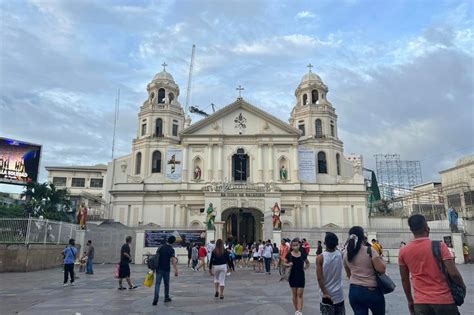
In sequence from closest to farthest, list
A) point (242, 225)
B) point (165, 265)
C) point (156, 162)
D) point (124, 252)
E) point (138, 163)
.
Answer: point (165, 265) → point (124, 252) → point (242, 225) → point (156, 162) → point (138, 163)

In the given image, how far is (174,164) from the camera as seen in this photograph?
42.6 metres

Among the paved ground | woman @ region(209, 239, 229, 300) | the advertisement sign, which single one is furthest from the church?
woman @ region(209, 239, 229, 300)

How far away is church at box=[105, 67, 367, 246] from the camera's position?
4066 centimetres

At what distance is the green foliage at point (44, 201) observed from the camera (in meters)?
40.7

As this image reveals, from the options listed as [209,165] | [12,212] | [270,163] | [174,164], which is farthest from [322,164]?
[12,212]

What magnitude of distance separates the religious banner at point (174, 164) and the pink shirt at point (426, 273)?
1533 inches

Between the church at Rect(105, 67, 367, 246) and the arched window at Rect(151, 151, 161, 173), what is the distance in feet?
0.37

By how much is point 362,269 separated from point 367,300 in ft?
1.23

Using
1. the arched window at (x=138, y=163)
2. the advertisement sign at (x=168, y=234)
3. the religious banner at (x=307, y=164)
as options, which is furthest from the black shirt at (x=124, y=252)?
the arched window at (x=138, y=163)

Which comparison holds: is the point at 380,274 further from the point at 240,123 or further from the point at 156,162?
the point at 156,162

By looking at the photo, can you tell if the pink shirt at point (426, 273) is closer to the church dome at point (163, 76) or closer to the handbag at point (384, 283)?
the handbag at point (384, 283)

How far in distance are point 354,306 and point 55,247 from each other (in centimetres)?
2130

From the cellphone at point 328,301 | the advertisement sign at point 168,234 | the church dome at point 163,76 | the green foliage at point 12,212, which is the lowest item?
the cellphone at point 328,301

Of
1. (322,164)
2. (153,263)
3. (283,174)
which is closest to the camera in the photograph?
(153,263)
